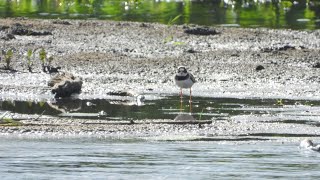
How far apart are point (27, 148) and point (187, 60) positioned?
33.9ft

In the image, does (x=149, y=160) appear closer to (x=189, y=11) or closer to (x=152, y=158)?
(x=152, y=158)

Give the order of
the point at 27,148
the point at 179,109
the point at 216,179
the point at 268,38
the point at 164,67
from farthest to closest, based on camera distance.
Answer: the point at 268,38
the point at 164,67
the point at 179,109
the point at 27,148
the point at 216,179

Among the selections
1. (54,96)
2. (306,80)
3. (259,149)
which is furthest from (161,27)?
(259,149)

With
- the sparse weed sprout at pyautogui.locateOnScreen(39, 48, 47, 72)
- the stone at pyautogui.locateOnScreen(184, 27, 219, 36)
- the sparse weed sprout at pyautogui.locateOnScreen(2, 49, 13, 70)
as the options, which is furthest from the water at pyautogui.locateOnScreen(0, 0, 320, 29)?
the sparse weed sprout at pyautogui.locateOnScreen(2, 49, 13, 70)

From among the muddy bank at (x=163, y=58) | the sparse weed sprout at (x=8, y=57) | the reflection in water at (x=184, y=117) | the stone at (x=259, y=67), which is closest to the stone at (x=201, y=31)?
the muddy bank at (x=163, y=58)

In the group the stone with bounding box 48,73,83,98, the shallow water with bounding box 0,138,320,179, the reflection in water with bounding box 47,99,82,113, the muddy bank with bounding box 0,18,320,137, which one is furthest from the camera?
the muddy bank with bounding box 0,18,320,137

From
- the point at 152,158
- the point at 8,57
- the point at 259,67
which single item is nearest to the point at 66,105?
the point at 8,57

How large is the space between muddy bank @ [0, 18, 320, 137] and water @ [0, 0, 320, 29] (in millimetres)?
2514

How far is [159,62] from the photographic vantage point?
21.8m

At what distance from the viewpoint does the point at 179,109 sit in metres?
16.2

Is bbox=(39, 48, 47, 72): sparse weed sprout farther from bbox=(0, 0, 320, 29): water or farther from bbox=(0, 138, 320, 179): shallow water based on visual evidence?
bbox=(0, 0, 320, 29): water

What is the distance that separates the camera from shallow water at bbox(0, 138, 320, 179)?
10797 millimetres

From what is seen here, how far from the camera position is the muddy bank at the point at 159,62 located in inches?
688

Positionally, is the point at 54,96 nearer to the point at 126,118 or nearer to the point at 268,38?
the point at 126,118
